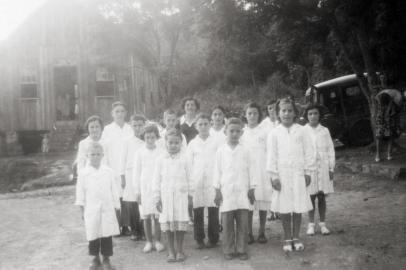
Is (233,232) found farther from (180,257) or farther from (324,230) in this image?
(324,230)

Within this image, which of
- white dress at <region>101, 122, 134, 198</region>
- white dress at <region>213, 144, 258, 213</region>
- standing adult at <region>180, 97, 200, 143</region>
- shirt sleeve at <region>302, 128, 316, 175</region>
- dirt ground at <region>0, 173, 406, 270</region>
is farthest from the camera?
standing adult at <region>180, 97, 200, 143</region>

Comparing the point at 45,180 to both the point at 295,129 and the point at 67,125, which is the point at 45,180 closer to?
the point at 67,125

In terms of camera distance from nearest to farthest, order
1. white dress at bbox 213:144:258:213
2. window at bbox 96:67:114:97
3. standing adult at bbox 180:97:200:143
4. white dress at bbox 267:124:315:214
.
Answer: white dress at bbox 213:144:258:213 < white dress at bbox 267:124:315:214 < standing adult at bbox 180:97:200:143 < window at bbox 96:67:114:97

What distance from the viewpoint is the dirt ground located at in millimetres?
5195

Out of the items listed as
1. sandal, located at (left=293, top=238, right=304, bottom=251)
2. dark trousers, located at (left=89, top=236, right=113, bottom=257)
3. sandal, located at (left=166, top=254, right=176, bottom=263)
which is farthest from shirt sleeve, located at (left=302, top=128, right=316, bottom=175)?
dark trousers, located at (left=89, top=236, right=113, bottom=257)

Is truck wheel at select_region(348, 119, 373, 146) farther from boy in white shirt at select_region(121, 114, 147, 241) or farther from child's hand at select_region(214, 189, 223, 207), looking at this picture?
child's hand at select_region(214, 189, 223, 207)

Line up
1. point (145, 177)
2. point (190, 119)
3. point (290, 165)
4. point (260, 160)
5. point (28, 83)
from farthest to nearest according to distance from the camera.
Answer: point (28, 83)
point (190, 119)
point (260, 160)
point (145, 177)
point (290, 165)

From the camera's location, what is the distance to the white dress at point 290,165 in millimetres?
5570

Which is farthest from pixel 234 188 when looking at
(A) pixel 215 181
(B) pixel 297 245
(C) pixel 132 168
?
(C) pixel 132 168

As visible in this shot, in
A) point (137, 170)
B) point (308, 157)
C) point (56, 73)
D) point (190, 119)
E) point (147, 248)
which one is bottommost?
point (147, 248)

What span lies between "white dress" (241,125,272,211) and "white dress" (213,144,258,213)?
2.10ft

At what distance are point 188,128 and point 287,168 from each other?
2.00 m

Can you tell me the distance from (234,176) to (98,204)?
162 centimetres

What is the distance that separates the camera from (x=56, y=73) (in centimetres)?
2184
